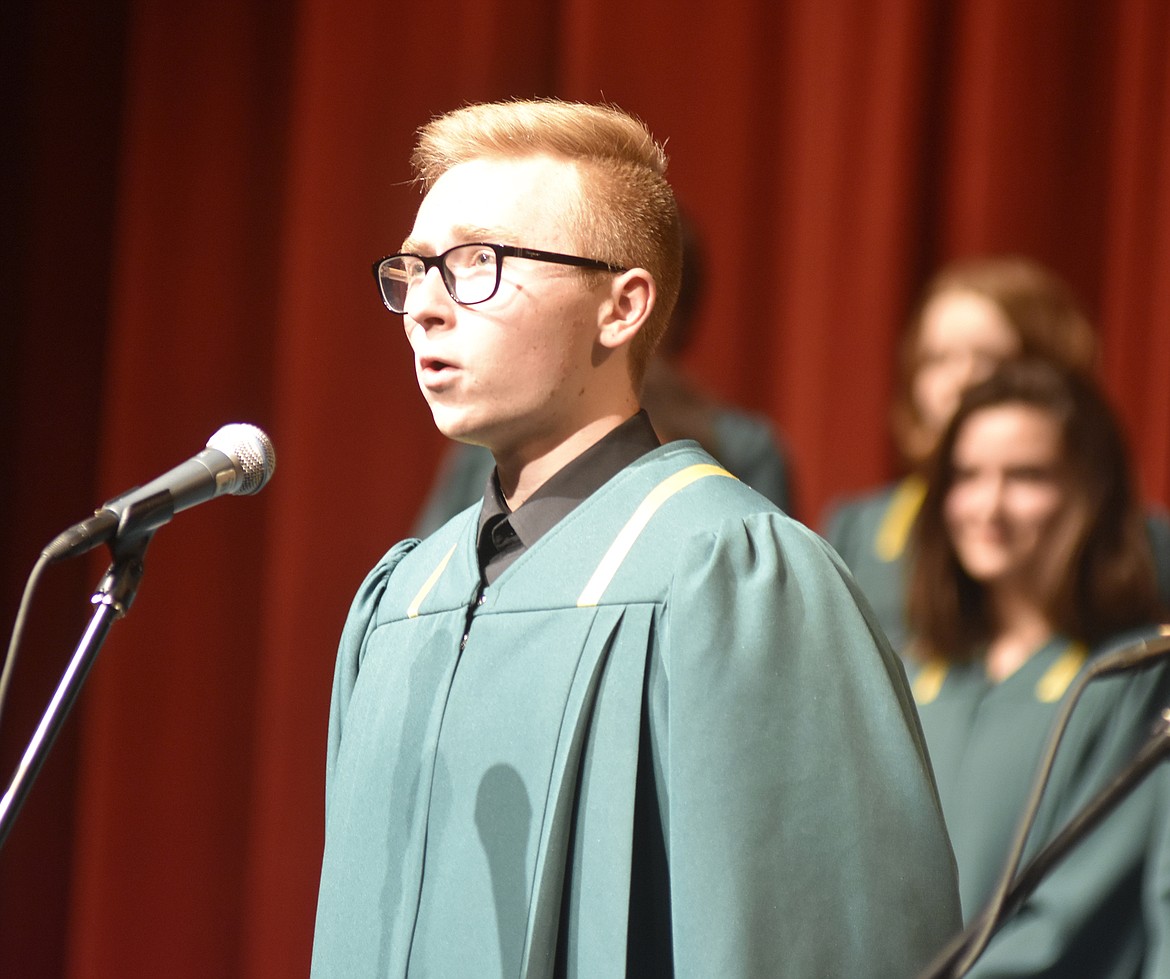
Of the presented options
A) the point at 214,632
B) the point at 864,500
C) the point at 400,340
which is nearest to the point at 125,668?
the point at 214,632

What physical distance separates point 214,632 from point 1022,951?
90.2 inches

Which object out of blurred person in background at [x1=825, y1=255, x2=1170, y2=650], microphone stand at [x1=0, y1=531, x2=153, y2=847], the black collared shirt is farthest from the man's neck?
blurred person in background at [x1=825, y1=255, x2=1170, y2=650]

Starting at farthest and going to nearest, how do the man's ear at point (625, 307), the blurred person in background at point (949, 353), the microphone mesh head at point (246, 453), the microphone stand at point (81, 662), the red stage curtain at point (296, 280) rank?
the red stage curtain at point (296, 280) → the blurred person in background at point (949, 353) → the man's ear at point (625, 307) → the microphone mesh head at point (246, 453) → the microphone stand at point (81, 662)

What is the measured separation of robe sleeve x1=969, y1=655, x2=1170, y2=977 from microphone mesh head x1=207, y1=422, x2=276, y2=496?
1419 mm

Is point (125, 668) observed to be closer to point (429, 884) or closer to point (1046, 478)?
A: point (1046, 478)

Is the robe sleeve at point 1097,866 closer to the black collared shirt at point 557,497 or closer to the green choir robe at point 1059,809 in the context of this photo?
the green choir robe at point 1059,809

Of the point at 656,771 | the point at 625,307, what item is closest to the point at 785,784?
the point at 656,771

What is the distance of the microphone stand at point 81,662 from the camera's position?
1.34 meters

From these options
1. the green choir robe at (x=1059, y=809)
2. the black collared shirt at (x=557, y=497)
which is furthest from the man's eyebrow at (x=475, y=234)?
the green choir robe at (x=1059, y=809)

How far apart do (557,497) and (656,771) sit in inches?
12.2

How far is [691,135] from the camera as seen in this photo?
3.90 m

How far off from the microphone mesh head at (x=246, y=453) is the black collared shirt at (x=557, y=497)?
0.88 ft

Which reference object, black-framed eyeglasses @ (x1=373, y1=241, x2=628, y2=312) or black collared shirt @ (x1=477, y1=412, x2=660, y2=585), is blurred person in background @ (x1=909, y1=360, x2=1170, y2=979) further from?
black-framed eyeglasses @ (x1=373, y1=241, x2=628, y2=312)

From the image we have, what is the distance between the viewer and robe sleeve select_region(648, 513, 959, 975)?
4.56 ft
